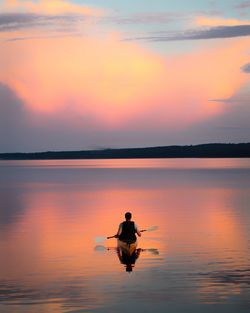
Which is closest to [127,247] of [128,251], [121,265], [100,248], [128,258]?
[128,251]

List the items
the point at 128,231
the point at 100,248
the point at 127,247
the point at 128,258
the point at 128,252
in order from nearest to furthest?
the point at 128,258 < the point at 128,252 < the point at 127,247 < the point at 128,231 < the point at 100,248

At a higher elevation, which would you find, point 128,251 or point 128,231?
point 128,231

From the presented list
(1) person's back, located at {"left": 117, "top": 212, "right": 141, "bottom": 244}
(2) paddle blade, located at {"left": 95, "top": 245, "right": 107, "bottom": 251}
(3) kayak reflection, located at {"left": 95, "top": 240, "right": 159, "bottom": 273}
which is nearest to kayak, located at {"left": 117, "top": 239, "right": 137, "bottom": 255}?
(3) kayak reflection, located at {"left": 95, "top": 240, "right": 159, "bottom": 273}

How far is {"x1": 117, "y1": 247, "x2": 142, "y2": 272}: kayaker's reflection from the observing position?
23.0 metres

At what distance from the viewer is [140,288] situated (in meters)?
19.1

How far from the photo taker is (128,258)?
2470 cm

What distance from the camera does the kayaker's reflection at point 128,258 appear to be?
23.0 meters

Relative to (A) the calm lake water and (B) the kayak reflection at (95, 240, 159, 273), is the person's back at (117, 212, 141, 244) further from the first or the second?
(A) the calm lake water

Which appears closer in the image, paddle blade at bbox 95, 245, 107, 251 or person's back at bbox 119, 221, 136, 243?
person's back at bbox 119, 221, 136, 243

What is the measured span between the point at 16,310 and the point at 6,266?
6.82 m

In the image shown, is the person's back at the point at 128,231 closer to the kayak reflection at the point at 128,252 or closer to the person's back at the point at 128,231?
the person's back at the point at 128,231

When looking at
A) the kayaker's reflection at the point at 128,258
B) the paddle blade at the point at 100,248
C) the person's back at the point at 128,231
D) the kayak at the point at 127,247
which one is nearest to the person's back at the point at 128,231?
the person's back at the point at 128,231

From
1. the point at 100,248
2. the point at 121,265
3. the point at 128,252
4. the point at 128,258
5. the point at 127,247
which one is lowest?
the point at 121,265

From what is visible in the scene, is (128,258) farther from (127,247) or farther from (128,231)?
(128,231)
